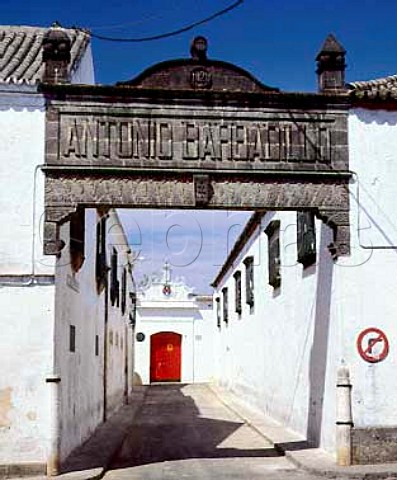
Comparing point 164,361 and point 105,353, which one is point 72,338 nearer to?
point 105,353

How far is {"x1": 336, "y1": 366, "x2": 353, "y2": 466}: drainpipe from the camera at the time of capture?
30.3ft

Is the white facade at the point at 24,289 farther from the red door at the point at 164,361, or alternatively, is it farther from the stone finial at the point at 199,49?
the red door at the point at 164,361

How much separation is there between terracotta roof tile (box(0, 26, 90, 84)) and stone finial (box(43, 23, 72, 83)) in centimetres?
20

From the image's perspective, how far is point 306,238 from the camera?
11984 millimetres

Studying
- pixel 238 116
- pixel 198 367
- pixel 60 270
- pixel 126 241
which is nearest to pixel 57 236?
pixel 60 270

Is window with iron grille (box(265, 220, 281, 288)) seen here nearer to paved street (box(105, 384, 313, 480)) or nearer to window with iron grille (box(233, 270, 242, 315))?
paved street (box(105, 384, 313, 480))

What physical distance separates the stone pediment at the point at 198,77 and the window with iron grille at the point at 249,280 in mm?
10510

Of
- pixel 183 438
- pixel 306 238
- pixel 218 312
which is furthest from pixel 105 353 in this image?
pixel 218 312

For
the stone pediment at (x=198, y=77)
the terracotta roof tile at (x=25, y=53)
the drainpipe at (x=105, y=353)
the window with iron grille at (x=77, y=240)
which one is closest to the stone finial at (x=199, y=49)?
the stone pediment at (x=198, y=77)

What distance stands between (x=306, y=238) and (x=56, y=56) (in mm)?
4858

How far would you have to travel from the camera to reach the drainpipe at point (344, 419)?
9242 millimetres

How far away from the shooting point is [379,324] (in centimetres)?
968

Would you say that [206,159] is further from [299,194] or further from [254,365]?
[254,365]

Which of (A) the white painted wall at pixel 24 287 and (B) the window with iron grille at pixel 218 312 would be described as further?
(B) the window with iron grille at pixel 218 312
